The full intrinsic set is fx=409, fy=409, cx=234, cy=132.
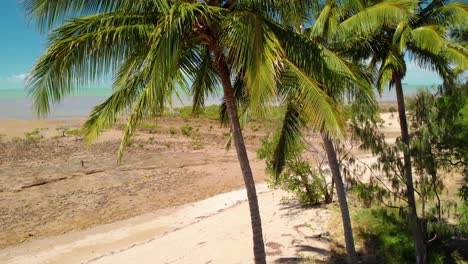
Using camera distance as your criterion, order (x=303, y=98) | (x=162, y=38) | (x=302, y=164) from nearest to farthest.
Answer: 1. (x=162, y=38)
2. (x=303, y=98)
3. (x=302, y=164)

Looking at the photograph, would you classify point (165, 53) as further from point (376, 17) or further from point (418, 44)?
point (418, 44)

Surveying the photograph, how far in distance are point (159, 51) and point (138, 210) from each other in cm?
1350

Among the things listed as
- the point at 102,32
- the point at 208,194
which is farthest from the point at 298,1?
the point at 208,194

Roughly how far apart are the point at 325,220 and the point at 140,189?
9738mm

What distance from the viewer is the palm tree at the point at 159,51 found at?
493 centimetres

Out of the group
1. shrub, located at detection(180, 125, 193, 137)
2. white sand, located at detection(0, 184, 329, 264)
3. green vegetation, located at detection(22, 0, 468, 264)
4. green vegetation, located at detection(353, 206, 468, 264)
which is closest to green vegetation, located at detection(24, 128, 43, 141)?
shrub, located at detection(180, 125, 193, 137)

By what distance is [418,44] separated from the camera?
793cm

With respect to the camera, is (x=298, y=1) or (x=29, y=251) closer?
(x=298, y=1)

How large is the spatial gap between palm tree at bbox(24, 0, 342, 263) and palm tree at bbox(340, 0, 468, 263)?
9.84 feet

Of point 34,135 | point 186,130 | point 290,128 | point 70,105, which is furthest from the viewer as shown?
point 70,105

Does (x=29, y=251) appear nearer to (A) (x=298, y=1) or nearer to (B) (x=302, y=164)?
(B) (x=302, y=164)

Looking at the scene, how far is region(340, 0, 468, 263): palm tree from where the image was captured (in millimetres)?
7797

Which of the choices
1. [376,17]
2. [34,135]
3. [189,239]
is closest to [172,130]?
[34,135]

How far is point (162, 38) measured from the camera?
4.97 m
